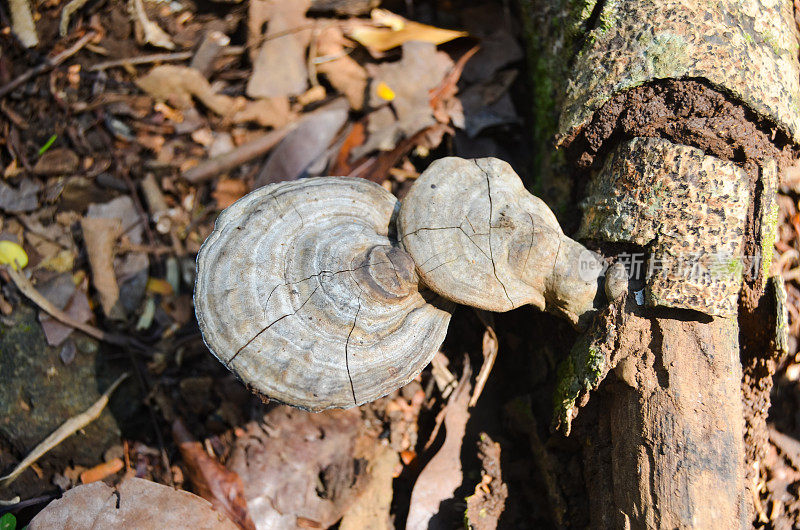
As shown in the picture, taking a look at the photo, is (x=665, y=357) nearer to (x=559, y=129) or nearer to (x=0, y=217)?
(x=559, y=129)

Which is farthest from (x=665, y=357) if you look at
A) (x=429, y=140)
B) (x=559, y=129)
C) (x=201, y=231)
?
(x=201, y=231)

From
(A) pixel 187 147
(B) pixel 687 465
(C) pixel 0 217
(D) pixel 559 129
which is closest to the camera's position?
(B) pixel 687 465

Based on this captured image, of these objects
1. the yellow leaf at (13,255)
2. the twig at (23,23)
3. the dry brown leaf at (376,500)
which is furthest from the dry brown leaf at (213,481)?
the twig at (23,23)

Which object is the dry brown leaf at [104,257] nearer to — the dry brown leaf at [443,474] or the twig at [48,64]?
the twig at [48,64]

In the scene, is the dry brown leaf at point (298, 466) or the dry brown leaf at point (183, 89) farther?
the dry brown leaf at point (183, 89)

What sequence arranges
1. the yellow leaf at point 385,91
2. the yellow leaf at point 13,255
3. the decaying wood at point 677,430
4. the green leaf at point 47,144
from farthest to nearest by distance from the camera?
1. the yellow leaf at point 385,91
2. the green leaf at point 47,144
3. the yellow leaf at point 13,255
4. the decaying wood at point 677,430

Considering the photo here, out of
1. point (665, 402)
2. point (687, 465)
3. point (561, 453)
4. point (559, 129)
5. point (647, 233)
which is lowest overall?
point (561, 453)

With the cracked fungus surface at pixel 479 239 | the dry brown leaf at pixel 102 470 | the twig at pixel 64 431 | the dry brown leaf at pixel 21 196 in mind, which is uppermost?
the cracked fungus surface at pixel 479 239
